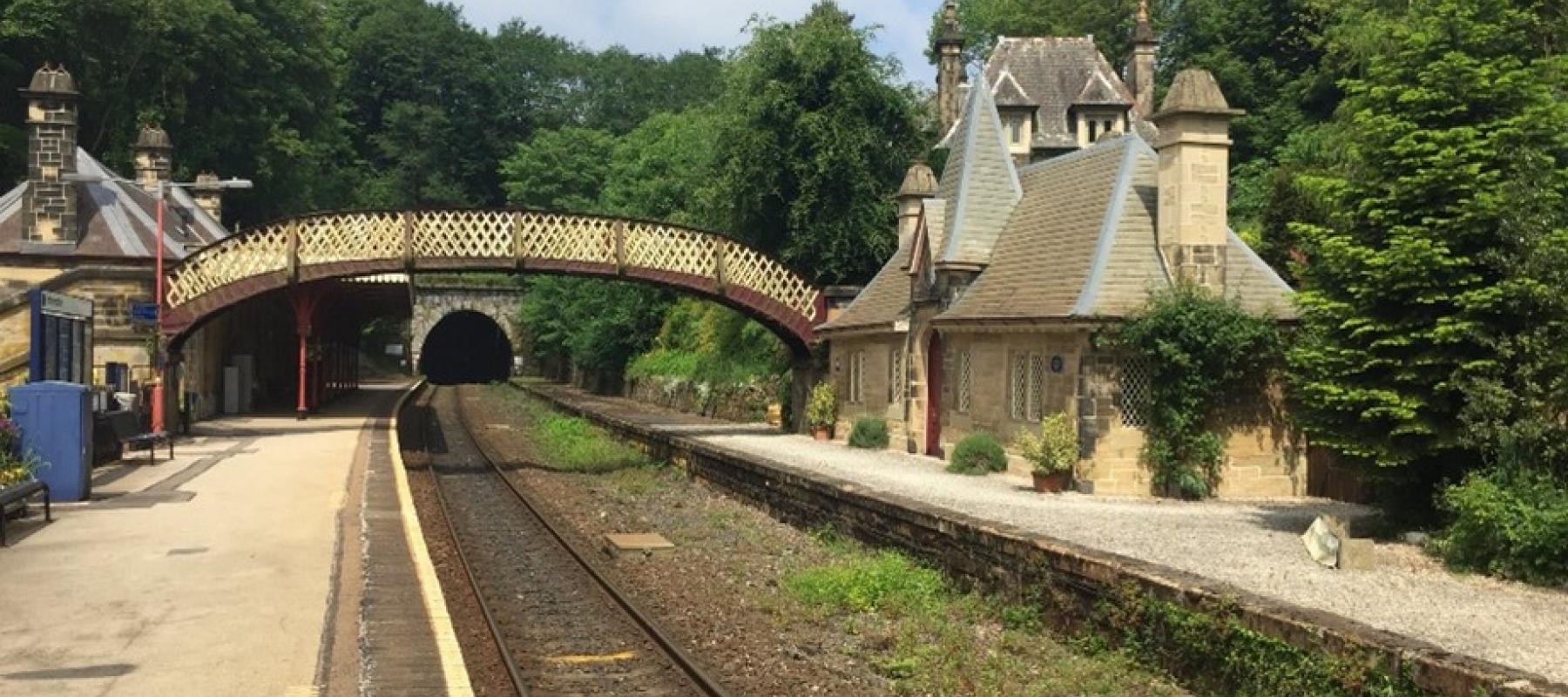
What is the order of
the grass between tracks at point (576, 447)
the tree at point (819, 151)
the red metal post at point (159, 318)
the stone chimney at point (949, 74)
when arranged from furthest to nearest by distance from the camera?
the stone chimney at point (949, 74) → the tree at point (819, 151) → the grass between tracks at point (576, 447) → the red metal post at point (159, 318)

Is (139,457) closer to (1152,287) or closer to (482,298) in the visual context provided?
(1152,287)

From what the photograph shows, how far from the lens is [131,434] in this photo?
21.0 m

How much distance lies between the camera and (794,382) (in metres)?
30.9

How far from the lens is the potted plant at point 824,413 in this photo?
2819cm

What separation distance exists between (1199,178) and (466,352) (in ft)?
244

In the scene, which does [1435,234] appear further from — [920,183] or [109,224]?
[109,224]

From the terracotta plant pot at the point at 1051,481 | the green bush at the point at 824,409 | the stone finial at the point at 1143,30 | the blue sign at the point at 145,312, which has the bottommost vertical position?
the terracotta plant pot at the point at 1051,481

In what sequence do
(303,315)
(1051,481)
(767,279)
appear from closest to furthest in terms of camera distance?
1. (1051,481)
2. (767,279)
3. (303,315)

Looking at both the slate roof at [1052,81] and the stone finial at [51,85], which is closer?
the stone finial at [51,85]

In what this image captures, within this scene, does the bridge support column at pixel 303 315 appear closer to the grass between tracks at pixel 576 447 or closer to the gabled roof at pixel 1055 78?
the grass between tracks at pixel 576 447

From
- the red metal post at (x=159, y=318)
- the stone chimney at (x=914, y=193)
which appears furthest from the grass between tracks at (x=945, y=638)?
the red metal post at (x=159, y=318)

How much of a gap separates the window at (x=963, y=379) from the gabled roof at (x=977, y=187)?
5.08 ft

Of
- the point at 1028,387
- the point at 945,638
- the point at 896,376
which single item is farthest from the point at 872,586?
the point at 896,376

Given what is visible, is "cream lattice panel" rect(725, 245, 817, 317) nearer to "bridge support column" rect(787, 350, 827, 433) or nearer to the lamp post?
"bridge support column" rect(787, 350, 827, 433)
